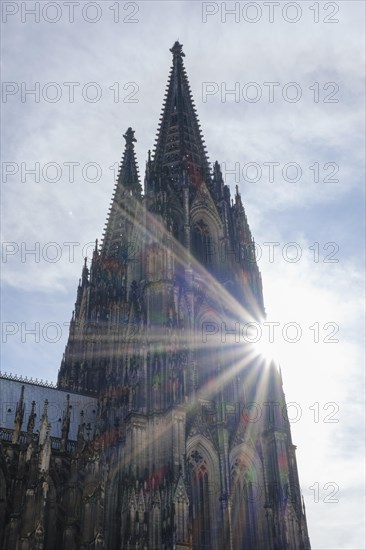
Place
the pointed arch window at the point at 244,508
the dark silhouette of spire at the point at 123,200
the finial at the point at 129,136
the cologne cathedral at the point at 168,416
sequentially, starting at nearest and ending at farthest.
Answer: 1. the cologne cathedral at the point at 168,416
2. the pointed arch window at the point at 244,508
3. the dark silhouette of spire at the point at 123,200
4. the finial at the point at 129,136

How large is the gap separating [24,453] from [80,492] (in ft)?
11.8

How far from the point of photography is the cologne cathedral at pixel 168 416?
1223 inches

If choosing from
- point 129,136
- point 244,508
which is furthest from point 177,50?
point 244,508

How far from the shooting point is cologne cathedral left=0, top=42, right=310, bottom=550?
102ft

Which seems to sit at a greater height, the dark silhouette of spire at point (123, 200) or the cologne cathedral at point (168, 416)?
the dark silhouette of spire at point (123, 200)

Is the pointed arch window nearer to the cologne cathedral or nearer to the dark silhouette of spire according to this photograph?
the cologne cathedral

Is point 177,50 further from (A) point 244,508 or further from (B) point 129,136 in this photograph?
(A) point 244,508

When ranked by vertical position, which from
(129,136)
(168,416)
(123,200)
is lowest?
(168,416)

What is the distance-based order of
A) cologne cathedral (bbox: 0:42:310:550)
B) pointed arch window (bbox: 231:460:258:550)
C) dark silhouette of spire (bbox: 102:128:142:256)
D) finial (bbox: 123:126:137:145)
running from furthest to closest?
finial (bbox: 123:126:137:145)
dark silhouette of spire (bbox: 102:128:142:256)
pointed arch window (bbox: 231:460:258:550)
cologne cathedral (bbox: 0:42:310:550)

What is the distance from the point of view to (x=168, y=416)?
33125mm

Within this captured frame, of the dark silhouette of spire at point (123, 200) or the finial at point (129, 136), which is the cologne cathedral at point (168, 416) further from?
the finial at point (129, 136)

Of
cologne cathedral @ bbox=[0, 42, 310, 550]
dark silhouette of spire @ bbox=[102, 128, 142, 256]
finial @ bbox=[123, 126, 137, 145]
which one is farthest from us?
finial @ bbox=[123, 126, 137, 145]

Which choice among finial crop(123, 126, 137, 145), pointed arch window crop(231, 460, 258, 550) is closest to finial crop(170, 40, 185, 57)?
finial crop(123, 126, 137, 145)

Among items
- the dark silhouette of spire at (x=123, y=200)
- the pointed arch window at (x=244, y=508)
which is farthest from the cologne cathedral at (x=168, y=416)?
the dark silhouette of spire at (x=123, y=200)
